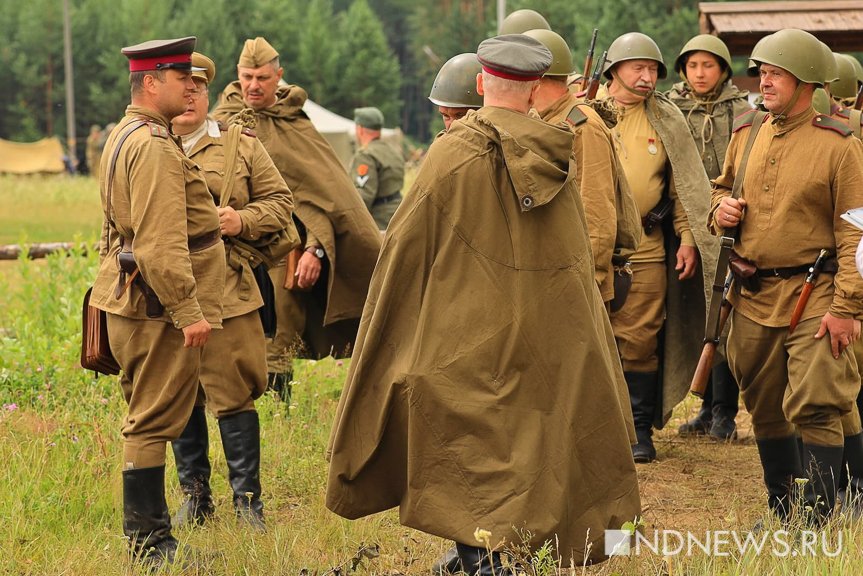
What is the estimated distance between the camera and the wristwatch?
293 inches

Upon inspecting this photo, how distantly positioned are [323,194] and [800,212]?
118 inches

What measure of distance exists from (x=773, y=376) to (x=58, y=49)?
68693 millimetres

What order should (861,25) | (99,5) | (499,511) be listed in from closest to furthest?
(499,511) < (861,25) < (99,5)

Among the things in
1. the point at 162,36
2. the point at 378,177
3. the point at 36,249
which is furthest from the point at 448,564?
the point at 162,36

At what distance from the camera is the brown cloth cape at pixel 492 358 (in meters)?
4.35

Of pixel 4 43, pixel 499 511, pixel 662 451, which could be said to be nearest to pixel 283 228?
pixel 499 511

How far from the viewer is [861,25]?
30.7 feet

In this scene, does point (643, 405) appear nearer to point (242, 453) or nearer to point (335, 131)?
point (242, 453)

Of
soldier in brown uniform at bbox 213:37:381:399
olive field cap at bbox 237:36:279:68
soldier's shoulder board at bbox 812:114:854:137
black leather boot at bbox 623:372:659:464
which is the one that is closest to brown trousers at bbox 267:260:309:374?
soldier in brown uniform at bbox 213:37:381:399

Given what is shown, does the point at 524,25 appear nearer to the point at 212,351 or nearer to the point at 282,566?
the point at 212,351

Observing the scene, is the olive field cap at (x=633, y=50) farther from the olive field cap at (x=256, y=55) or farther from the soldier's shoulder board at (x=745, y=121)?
the olive field cap at (x=256, y=55)

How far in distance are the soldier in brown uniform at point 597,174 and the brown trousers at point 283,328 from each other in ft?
7.22

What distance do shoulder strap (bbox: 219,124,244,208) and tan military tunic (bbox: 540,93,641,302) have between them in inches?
59.6

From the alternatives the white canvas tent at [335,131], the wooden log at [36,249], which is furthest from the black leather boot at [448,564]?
the white canvas tent at [335,131]
